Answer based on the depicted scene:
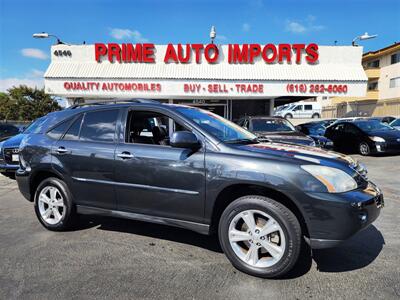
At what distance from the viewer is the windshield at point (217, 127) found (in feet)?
13.0

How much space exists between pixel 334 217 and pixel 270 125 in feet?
23.1

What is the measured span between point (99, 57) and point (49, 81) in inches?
93.0

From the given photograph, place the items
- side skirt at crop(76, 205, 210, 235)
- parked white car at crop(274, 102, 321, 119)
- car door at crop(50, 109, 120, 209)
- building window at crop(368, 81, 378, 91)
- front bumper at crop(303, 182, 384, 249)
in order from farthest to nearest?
1. building window at crop(368, 81, 378, 91)
2. parked white car at crop(274, 102, 321, 119)
3. car door at crop(50, 109, 120, 209)
4. side skirt at crop(76, 205, 210, 235)
5. front bumper at crop(303, 182, 384, 249)

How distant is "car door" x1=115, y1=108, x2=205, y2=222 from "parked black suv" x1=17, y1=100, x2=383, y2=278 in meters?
0.01

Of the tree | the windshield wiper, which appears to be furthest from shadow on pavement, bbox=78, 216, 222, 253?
the tree

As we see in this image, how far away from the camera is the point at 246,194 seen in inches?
141

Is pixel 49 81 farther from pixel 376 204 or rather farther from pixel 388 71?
pixel 388 71

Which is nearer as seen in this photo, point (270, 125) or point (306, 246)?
point (306, 246)

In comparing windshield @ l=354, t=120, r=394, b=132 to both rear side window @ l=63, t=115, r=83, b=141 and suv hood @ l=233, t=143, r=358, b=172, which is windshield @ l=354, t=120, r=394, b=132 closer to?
suv hood @ l=233, t=143, r=358, b=172

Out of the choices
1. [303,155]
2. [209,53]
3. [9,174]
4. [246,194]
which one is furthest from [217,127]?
[209,53]

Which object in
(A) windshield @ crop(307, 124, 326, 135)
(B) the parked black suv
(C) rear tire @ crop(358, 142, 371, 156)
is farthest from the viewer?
(A) windshield @ crop(307, 124, 326, 135)

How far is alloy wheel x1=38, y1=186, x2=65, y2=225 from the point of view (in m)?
4.71

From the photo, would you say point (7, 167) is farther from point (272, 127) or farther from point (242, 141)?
point (272, 127)

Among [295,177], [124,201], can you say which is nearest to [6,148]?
[124,201]
